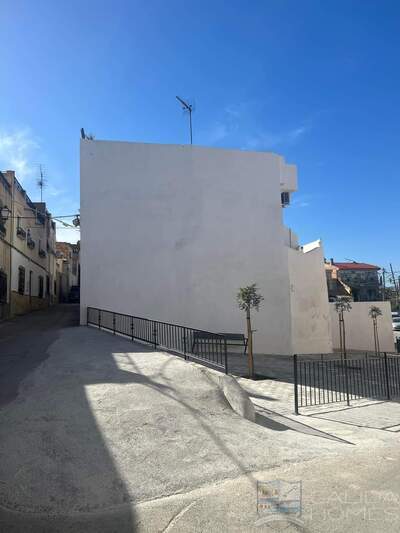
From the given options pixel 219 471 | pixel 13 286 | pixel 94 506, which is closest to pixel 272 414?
pixel 219 471

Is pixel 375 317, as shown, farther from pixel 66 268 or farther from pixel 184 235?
pixel 66 268

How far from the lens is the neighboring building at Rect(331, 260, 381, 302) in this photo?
210ft

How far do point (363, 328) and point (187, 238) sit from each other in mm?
13444

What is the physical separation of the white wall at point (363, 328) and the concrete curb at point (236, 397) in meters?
18.8

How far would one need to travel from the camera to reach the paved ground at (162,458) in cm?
386

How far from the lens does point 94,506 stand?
13.3 feet

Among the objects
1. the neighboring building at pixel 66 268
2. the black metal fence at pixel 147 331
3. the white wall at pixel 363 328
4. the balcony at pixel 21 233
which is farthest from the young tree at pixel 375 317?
the neighboring building at pixel 66 268

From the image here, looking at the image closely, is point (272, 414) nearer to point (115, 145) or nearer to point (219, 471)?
point (219, 471)

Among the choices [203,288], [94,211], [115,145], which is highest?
[115,145]

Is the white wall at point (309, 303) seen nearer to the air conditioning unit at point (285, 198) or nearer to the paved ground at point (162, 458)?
the air conditioning unit at point (285, 198)

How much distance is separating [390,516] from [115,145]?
1750 cm

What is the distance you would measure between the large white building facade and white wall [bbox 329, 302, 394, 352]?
621cm

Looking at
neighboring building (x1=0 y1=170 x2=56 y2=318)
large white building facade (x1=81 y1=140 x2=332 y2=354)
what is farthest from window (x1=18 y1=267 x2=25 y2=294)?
large white building facade (x1=81 y1=140 x2=332 y2=354)

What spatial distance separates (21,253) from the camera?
23.4 m
